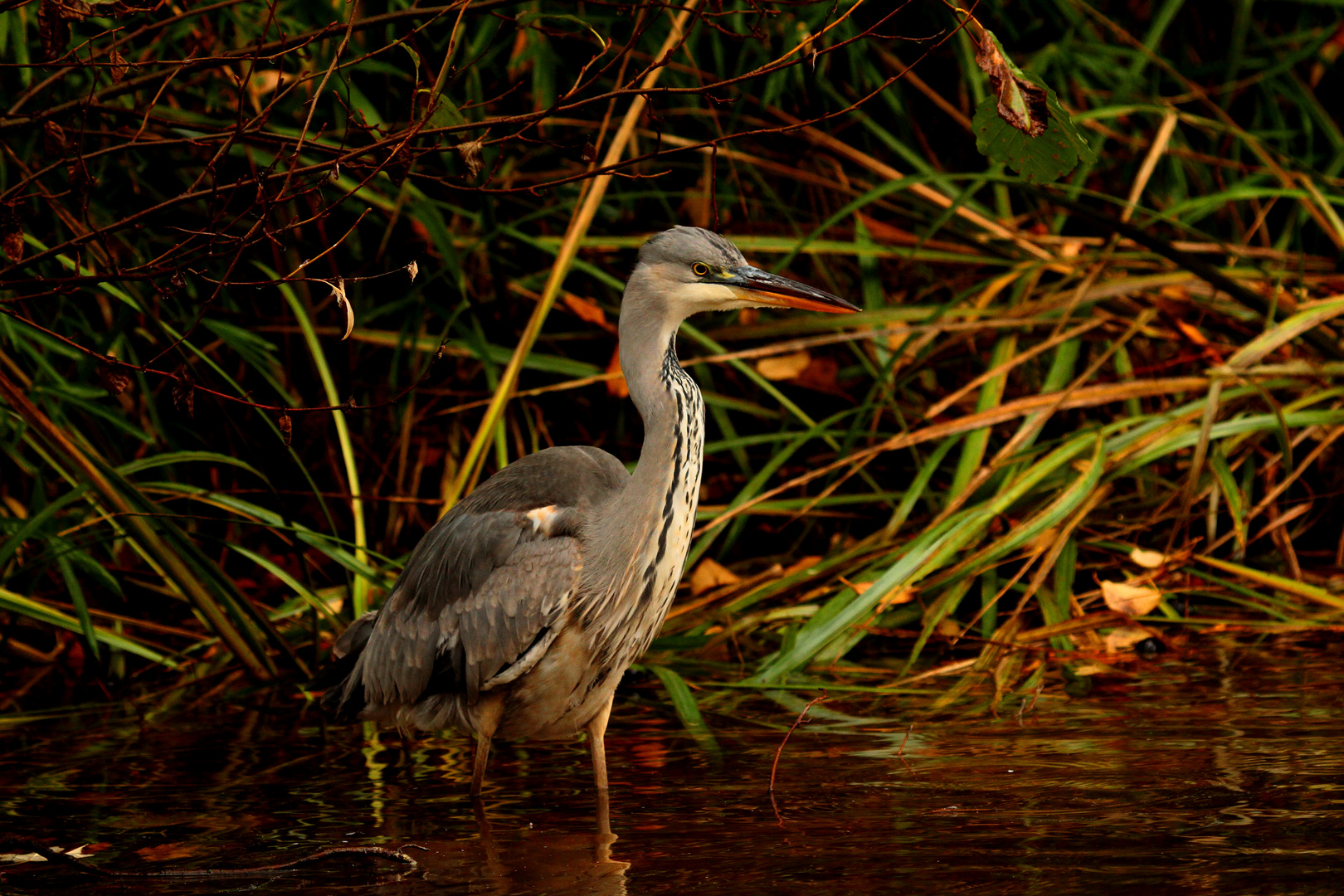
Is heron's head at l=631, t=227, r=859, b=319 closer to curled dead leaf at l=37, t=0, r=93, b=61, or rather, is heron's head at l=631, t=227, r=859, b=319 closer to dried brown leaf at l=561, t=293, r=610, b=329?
curled dead leaf at l=37, t=0, r=93, b=61

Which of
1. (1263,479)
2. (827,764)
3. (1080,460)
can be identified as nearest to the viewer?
(827,764)

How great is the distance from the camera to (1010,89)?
106 inches

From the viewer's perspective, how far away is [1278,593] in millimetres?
4891

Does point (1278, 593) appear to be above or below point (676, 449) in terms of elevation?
below

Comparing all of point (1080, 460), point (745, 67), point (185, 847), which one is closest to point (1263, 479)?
point (1080, 460)

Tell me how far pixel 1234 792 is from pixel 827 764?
0.96 meters

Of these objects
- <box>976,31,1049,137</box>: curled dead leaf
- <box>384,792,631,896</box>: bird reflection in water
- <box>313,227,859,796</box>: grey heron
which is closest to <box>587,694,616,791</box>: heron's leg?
<box>313,227,859,796</box>: grey heron

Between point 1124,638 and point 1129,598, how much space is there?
0.13 m

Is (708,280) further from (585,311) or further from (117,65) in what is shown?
(585,311)

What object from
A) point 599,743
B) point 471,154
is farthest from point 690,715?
point 471,154

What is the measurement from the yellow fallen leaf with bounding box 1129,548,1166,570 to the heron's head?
5.13 ft

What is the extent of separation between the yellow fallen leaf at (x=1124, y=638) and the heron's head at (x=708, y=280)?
154 centimetres

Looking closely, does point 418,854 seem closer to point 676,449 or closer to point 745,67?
point 676,449

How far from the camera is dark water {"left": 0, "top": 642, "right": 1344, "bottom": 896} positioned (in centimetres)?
288
